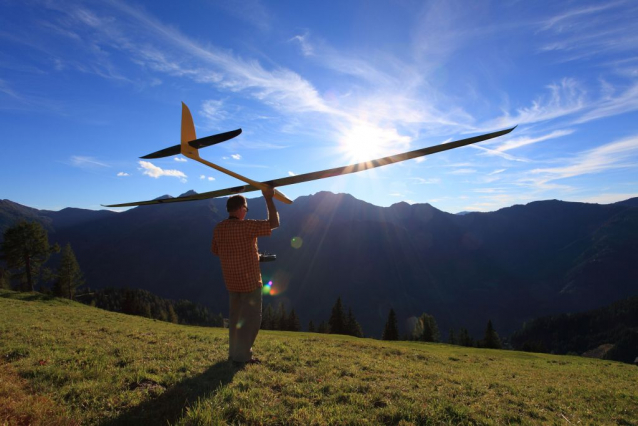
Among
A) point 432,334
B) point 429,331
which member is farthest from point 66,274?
point 432,334

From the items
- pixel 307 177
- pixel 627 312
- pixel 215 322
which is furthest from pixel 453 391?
pixel 627 312

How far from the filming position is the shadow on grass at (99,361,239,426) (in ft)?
13.7

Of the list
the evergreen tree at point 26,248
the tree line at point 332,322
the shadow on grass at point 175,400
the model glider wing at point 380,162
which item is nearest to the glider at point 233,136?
the model glider wing at point 380,162

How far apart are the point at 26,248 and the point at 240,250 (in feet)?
187

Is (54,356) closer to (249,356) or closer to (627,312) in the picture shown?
(249,356)

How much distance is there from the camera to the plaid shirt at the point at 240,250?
6.72 metres

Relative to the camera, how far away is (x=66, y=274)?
5794cm

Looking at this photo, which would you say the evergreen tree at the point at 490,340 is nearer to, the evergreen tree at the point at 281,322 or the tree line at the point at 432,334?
the tree line at the point at 432,334

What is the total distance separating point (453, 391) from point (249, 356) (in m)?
4.43

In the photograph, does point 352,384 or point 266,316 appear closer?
point 352,384

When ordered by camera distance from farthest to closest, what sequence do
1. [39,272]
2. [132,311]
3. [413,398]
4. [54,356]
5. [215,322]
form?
1. [215,322]
2. [132,311]
3. [39,272]
4. [54,356]
5. [413,398]

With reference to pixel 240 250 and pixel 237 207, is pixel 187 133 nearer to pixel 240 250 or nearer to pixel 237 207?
pixel 237 207

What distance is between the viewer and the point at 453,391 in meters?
6.30

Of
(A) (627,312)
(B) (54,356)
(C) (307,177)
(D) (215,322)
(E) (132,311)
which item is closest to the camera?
(C) (307,177)
